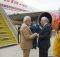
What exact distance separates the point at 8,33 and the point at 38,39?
678 cm

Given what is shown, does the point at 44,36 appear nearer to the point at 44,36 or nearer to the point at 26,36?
the point at 44,36

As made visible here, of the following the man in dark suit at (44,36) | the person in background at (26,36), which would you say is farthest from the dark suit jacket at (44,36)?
the person in background at (26,36)

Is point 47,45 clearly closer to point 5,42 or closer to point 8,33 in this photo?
point 5,42

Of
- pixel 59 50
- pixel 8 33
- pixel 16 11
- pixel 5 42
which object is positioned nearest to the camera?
pixel 59 50

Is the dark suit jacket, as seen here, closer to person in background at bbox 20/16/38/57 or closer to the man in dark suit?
the man in dark suit

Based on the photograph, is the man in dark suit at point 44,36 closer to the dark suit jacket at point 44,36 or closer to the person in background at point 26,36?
the dark suit jacket at point 44,36

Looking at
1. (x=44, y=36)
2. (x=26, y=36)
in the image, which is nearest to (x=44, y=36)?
(x=44, y=36)

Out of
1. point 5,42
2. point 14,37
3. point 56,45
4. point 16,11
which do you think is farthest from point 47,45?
point 16,11

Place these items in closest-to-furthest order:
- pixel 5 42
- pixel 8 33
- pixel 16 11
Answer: pixel 5 42, pixel 8 33, pixel 16 11

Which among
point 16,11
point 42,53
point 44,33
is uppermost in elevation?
point 44,33

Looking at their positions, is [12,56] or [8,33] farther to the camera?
[8,33]

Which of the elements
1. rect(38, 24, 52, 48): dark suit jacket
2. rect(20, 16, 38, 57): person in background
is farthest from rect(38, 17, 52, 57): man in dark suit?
rect(20, 16, 38, 57): person in background

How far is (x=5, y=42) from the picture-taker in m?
12.8

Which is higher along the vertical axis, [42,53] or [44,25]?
[44,25]
